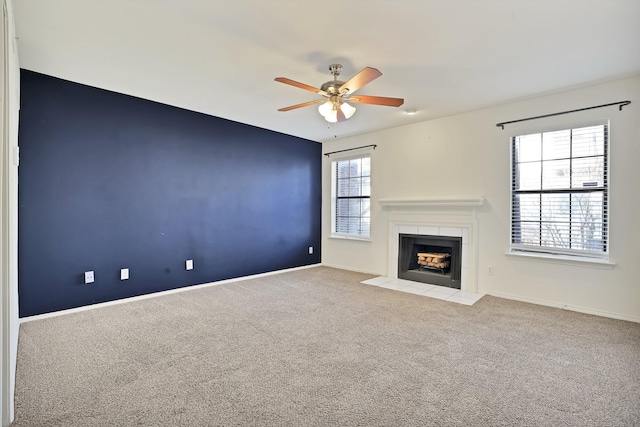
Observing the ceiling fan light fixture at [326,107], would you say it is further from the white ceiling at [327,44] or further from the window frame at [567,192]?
the window frame at [567,192]

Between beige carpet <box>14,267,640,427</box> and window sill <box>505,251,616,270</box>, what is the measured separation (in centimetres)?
54

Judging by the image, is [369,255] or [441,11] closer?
[441,11]

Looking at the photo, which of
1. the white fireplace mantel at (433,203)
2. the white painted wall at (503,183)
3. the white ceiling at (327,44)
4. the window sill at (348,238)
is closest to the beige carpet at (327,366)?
the white painted wall at (503,183)

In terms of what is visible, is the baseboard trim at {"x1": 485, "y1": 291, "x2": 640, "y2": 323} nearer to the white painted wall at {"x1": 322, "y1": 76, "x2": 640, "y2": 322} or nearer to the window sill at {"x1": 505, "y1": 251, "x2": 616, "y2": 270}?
the white painted wall at {"x1": 322, "y1": 76, "x2": 640, "y2": 322}

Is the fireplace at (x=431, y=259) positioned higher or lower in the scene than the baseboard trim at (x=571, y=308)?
higher

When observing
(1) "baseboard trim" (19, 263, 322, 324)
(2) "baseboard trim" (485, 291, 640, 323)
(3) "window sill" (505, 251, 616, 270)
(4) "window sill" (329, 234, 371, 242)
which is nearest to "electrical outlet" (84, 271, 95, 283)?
(1) "baseboard trim" (19, 263, 322, 324)

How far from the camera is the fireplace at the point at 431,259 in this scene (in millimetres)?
4426

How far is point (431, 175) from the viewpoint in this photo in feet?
15.2

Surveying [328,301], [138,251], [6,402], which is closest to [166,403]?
[6,402]

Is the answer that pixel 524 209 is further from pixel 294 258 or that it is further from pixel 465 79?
pixel 294 258

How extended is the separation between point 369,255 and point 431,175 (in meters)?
1.71

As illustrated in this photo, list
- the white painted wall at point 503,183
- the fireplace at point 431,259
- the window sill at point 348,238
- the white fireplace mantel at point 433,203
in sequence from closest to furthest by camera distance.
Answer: the white painted wall at point 503,183, the white fireplace mantel at point 433,203, the fireplace at point 431,259, the window sill at point 348,238


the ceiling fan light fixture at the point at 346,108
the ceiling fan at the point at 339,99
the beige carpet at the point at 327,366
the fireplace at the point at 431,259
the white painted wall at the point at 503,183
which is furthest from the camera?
A: the fireplace at the point at 431,259

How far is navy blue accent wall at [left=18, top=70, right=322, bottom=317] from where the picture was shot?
3.16 meters
